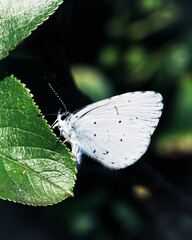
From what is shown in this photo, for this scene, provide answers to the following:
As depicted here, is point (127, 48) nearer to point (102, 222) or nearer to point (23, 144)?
point (102, 222)

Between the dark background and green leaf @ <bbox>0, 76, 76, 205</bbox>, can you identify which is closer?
green leaf @ <bbox>0, 76, 76, 205</bbox>

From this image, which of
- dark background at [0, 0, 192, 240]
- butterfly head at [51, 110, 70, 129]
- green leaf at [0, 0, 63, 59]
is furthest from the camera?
dark background at [0, 0, 192, 240]

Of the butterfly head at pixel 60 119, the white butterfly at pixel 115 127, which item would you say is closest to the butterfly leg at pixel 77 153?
the white butterfly at pixel 115 127

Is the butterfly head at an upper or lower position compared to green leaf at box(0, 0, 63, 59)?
lower

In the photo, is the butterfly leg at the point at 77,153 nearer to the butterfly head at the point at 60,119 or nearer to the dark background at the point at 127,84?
the butterfly head at the point at 60,119

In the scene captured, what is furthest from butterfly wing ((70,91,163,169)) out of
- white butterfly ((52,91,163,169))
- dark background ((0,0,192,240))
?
dark background ((0,0,192,240))

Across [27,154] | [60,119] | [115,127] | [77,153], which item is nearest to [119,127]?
[115,127]

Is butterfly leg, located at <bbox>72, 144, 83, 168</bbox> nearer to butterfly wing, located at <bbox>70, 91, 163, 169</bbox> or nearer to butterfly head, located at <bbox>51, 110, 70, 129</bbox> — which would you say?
butterfly wing, located at <bbox>70, 91, 163, 169</bbox>
